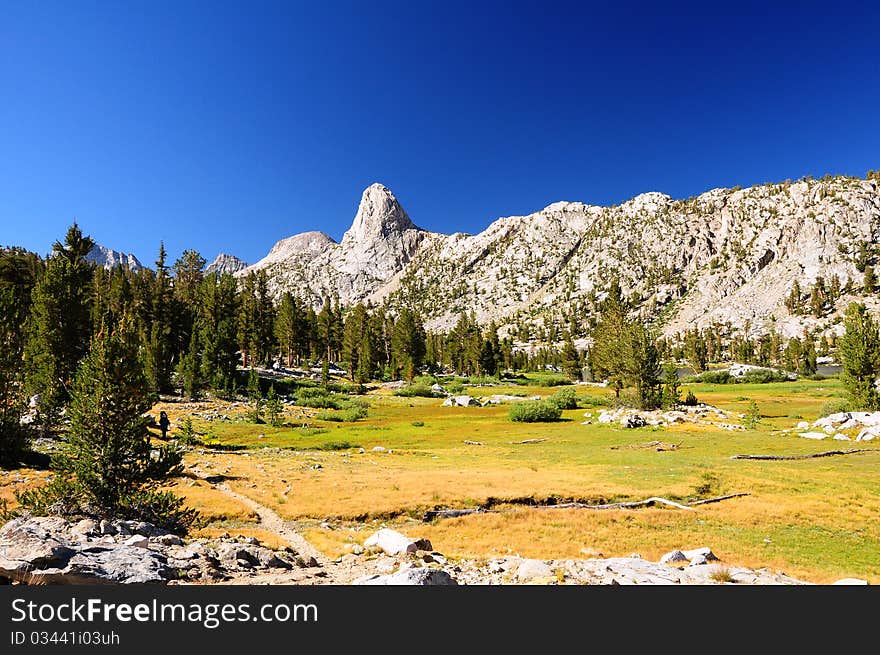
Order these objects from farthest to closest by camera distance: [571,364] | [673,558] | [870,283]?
[870,283] → [571,364] → [673,558]

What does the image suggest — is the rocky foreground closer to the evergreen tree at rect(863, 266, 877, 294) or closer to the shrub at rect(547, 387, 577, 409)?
the shrub at rect(547, 387, 577, 409)

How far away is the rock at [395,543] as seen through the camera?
15.3 metres

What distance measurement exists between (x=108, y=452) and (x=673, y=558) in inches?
870

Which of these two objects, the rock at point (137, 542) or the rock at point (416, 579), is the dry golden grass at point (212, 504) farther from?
the rock at point (416, 579)

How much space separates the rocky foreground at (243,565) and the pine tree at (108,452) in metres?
1.77

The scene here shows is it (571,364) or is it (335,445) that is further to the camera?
(571,364)

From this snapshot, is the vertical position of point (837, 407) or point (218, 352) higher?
point (218, 352)

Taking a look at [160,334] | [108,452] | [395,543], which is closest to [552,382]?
[160,334]

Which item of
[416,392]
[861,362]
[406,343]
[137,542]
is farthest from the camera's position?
[406,343]

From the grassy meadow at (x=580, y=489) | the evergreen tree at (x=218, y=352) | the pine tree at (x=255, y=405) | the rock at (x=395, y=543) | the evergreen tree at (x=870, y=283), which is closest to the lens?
the rock at (x=395, y=543)

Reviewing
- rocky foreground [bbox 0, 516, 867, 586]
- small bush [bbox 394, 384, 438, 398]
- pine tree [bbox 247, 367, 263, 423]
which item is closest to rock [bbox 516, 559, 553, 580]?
rocky foreground [bbox 0, 516, 867, 586]

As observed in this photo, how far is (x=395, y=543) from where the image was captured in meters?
15.9

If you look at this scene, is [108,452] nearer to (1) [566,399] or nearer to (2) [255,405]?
(2) [255,405]

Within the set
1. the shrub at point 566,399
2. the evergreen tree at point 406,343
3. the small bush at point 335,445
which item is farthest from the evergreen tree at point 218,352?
the shrub at point 566,399
